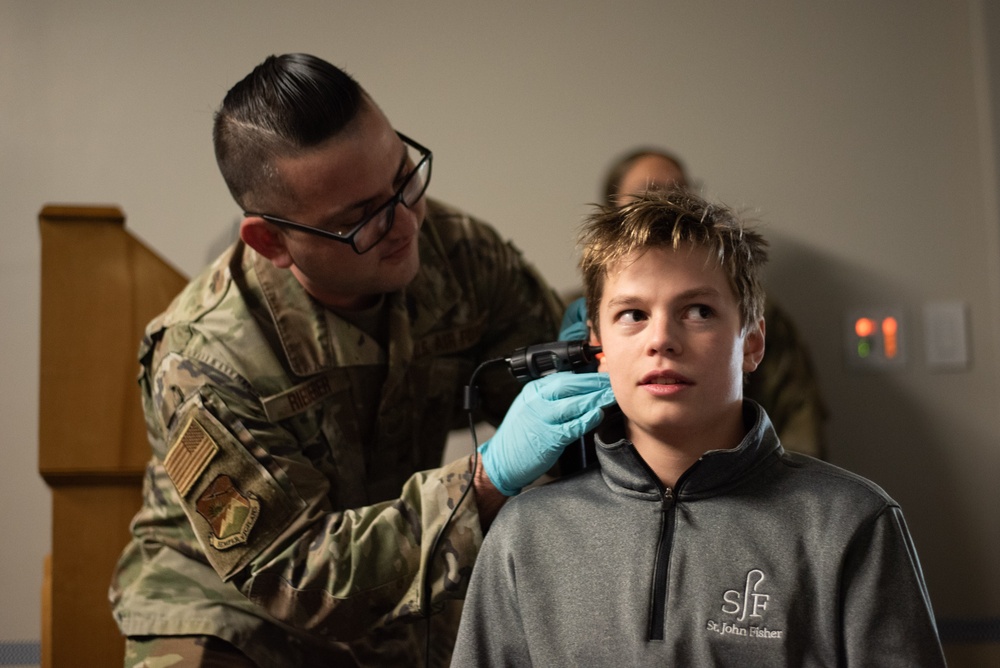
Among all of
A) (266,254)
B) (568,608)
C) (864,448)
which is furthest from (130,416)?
(864,448)

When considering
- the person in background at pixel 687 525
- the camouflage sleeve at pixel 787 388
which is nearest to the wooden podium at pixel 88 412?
the person in background at pixel 687 525

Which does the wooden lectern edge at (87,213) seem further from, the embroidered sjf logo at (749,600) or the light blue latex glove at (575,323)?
the embroidered sjf logo at (749,600)

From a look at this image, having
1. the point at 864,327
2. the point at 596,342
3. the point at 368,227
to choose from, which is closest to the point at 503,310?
the point at 368,227

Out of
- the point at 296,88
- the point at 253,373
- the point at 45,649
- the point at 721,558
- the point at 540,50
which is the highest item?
the point at 540,50

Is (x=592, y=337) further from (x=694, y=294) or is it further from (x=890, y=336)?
(x=890, y=336)

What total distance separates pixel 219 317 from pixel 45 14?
1.24m

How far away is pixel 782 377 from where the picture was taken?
216 centimetres

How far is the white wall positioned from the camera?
7.37 feet

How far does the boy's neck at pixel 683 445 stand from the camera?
44.0 inches

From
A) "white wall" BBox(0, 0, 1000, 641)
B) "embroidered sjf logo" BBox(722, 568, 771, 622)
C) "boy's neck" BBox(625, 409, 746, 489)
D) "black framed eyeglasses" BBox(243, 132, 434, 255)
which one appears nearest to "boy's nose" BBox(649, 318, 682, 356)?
"boy's neck" BBox(625, 409, 746, 489)

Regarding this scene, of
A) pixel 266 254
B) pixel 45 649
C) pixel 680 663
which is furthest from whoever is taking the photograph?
pixel 45 649

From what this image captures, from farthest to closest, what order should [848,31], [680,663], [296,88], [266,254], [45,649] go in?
[848,31] → [45,649] → [266,254] → [296,88] → [680,663]

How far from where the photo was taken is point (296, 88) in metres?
1.45

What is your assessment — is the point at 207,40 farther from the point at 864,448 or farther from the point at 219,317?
the point at 864,448
